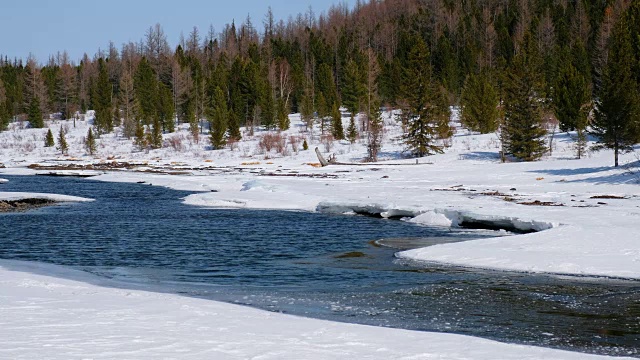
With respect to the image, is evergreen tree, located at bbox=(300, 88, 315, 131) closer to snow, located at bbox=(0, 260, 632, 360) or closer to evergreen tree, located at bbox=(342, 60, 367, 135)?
evergreen tree, located at bbox=(342, 60, 367, 135)

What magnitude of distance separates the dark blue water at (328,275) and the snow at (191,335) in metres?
1.22

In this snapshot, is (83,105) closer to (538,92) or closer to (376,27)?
(376,27)

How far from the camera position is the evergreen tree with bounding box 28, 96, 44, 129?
10331 cm

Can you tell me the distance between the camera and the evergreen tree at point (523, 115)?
5028cm

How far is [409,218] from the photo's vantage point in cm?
2439

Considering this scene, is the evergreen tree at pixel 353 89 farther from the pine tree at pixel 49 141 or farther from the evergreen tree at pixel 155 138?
the pine tree at pixel 49 141

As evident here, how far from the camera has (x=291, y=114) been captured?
102438 millimetres

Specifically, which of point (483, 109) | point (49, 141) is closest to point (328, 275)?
point (483, 109)

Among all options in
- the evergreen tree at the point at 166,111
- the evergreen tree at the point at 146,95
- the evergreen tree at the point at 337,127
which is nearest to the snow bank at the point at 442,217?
the evergreen tree at the point at 337,127

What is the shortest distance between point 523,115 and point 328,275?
130 ft

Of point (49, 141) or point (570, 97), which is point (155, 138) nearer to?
point (49, 141)

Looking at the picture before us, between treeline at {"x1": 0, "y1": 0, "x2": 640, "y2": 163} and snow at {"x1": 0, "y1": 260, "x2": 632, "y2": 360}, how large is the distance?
118 feet

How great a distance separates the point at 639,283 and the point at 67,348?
34.1 ft

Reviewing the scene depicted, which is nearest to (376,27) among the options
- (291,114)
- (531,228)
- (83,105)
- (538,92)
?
(291,114)
